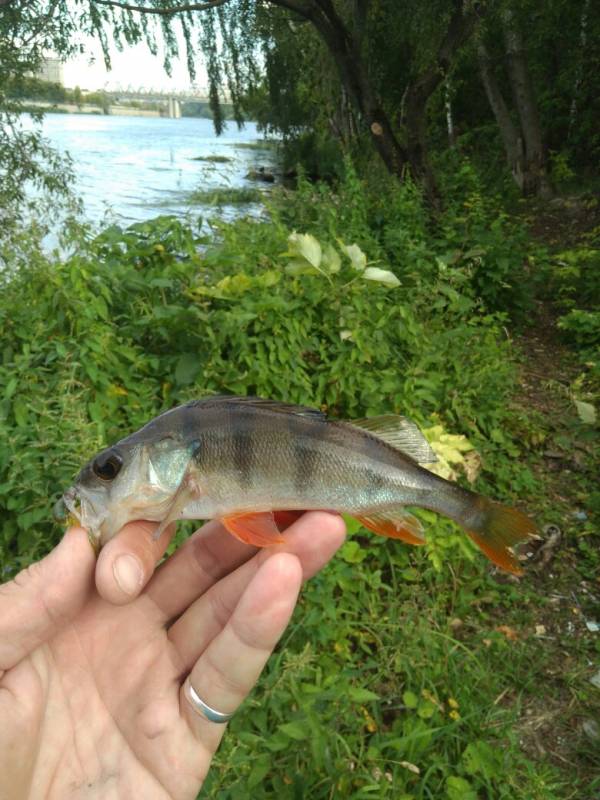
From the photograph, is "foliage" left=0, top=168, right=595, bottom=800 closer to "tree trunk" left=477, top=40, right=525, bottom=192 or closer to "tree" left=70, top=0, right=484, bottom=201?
"tree" left=70, top=0, right=484, bottom=201

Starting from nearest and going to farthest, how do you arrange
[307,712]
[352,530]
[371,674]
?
[307,712], [371,674], [352,530]

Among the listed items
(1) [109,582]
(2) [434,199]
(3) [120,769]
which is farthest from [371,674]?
(2) [434,199]

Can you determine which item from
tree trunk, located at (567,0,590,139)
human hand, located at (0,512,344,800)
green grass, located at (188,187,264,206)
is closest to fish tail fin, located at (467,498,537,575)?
human hand, located at (0,512,344,800)

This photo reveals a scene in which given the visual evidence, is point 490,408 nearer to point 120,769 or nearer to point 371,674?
point 371,674

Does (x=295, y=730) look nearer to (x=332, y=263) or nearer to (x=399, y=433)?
(x=399, y=433)

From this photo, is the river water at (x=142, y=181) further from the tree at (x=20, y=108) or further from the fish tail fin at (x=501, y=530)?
the fish tail fin at (x=501, y=530)

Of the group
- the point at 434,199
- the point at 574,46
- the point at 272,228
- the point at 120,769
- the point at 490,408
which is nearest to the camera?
the point at 120,769
